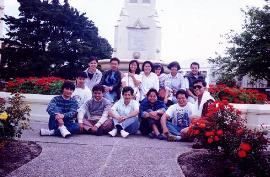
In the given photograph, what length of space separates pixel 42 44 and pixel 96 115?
20286 millimetres

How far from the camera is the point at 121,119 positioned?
7.75 m

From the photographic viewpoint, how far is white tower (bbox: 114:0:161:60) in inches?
672

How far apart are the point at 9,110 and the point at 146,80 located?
4.13 meters

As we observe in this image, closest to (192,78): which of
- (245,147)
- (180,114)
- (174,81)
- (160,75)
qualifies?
(174,81)

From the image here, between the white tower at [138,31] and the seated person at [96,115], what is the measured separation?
8942 millimetres

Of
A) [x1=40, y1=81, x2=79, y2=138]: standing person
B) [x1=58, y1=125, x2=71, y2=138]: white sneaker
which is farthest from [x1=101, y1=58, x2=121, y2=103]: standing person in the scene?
[x1=58, y1=125, x2=71, y2=138]: white sneaker

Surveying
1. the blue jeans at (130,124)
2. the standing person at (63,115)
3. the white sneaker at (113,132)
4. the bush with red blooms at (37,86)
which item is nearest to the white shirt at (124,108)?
the blue jeans at (130,124)

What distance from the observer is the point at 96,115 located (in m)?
8.10

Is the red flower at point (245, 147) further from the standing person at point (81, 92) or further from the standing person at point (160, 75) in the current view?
the standing person at point (160, 75)

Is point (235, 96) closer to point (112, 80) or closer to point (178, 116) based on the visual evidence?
point (178, 116)

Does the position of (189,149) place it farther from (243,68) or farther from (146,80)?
(243,68)

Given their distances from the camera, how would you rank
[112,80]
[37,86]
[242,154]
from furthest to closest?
[37,86], [112,80], [242,154]

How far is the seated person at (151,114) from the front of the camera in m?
7.86

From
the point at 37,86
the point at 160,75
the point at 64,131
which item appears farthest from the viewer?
the point at 37,86
